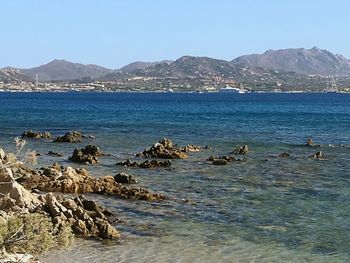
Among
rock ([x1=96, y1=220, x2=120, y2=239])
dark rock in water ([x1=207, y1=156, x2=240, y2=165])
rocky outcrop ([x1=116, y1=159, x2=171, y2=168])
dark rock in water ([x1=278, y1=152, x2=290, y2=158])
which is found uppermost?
rock ([x1=96, y1=220, x2=120, y2=239])

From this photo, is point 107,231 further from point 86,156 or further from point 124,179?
point 86,156

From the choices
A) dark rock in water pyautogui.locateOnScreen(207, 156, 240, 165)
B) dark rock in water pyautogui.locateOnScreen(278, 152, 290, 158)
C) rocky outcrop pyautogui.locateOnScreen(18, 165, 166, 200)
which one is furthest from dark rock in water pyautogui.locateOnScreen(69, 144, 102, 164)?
dark rock in water pyautogui.locateOnScreen(278, 152, 290, 158)

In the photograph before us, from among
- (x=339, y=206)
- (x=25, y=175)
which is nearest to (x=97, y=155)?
(x=25, y=175)

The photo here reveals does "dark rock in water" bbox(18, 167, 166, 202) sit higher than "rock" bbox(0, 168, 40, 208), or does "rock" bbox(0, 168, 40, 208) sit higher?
"rock" bbox(0, 168, 40, 208)

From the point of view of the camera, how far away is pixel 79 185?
28312 millimetres

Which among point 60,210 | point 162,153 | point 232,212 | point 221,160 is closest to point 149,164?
point 162,153

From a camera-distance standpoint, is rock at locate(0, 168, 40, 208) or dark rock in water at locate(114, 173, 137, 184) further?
dark rock in water at locate(114, 173, 137, 184)

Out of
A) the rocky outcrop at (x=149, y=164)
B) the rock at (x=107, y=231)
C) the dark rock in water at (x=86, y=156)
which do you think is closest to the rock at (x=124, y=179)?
the rocky outcrop at (x=149, y=164)

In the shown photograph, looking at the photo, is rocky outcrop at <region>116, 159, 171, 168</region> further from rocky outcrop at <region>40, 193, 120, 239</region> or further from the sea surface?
rocky outcrop at <region>40, 193, 120, 239</region>

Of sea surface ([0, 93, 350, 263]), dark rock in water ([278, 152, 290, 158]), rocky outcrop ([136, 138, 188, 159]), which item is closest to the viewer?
sea surface ([0, 93, 350, 263])

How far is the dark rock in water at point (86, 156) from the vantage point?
39.1 meters

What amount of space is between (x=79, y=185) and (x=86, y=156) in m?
11.3

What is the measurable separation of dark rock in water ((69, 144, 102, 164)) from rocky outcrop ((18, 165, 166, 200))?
9.13 m

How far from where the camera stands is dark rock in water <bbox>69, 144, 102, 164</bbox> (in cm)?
3909
